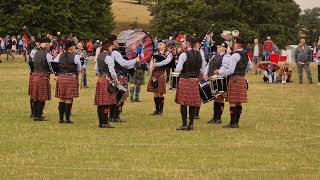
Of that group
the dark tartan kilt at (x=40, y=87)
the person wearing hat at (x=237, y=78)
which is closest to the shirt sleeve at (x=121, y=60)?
the dark tartan kilt at (x=40, y=87)

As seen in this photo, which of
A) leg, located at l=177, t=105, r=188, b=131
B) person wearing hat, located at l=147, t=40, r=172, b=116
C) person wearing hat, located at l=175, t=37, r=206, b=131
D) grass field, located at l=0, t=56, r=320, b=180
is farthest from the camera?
person wearing hat, located at l=147, t=40, r=172, b=116

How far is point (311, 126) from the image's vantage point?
1462cm

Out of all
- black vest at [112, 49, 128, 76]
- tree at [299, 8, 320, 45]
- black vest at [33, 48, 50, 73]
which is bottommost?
black vest at [112, 49, 128, 76]

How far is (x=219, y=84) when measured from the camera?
14352 mm

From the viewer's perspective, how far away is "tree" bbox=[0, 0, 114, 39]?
59906 mm

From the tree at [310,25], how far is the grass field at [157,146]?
72.0m

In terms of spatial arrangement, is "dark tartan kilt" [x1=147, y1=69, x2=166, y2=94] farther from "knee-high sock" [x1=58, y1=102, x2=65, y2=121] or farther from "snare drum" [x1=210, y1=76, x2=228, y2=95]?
"knee-high sock" [x1=58, y1=102, x2=65, y2=121]

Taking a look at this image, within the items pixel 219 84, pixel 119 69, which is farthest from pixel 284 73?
pixel 119 69

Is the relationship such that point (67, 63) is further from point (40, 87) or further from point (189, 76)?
point (189, 76)

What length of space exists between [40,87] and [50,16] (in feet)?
154

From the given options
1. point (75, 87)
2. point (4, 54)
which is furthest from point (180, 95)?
point (4, 54)

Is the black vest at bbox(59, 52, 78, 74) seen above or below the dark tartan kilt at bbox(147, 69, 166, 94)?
above

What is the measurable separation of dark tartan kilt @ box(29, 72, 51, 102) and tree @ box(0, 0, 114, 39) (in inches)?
1776

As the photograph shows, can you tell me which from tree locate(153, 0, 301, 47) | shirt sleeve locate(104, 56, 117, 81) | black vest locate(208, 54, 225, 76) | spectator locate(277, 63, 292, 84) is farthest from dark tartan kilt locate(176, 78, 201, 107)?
tree locate(153, 0, 301, 47)
